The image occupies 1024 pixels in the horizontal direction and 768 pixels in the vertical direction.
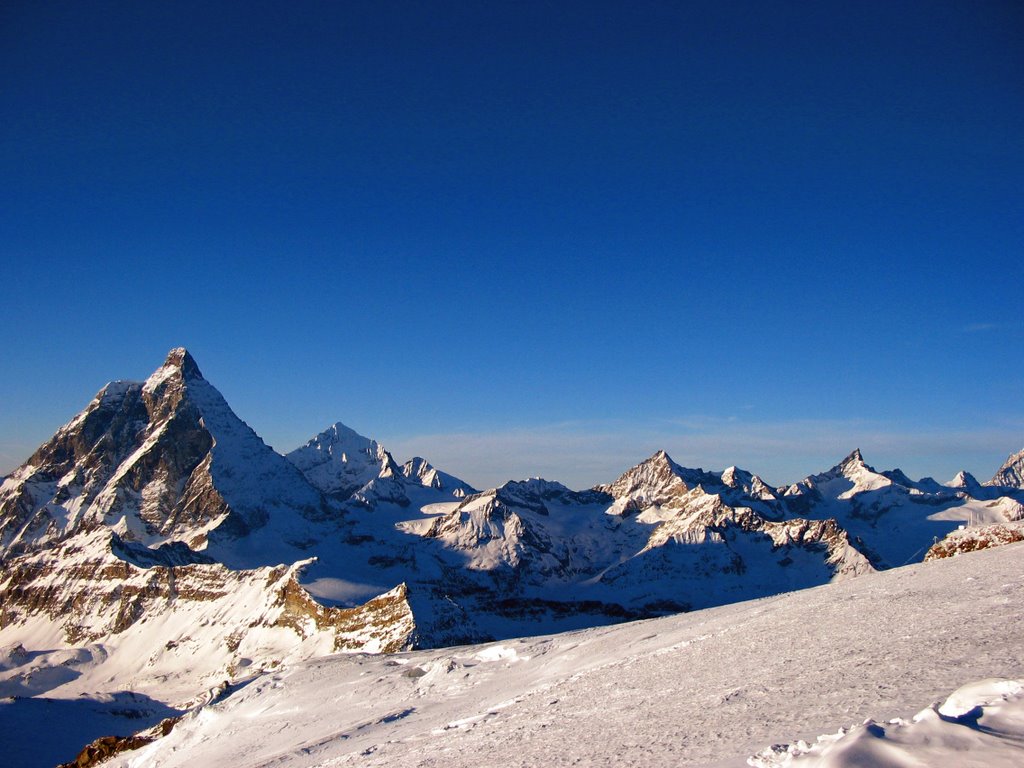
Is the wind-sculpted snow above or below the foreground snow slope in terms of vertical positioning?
above

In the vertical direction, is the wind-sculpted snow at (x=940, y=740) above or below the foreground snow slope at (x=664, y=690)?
above

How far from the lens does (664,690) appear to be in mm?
17359

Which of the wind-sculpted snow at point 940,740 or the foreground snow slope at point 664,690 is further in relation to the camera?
Answer: the foreground snow slope at point 664,690

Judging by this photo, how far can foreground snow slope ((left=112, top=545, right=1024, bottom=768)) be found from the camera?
502 inches

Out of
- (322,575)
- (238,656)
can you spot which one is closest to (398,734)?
(238,656)

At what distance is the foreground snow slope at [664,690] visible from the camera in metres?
12.8

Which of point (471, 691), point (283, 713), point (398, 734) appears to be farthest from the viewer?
point (283, 713)

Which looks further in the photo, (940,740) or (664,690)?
(664,690)

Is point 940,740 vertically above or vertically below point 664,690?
above

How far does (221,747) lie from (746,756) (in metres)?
26.1

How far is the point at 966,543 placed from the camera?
3950cm

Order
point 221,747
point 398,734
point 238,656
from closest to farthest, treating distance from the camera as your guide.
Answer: point 398,734 → point 221,747 → point 238,656

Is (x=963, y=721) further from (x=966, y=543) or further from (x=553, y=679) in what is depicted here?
(x=966, y=543)

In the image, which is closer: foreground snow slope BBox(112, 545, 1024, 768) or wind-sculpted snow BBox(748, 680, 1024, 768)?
wind-sculpted snow BBox(748, 680, 1024, 768)
